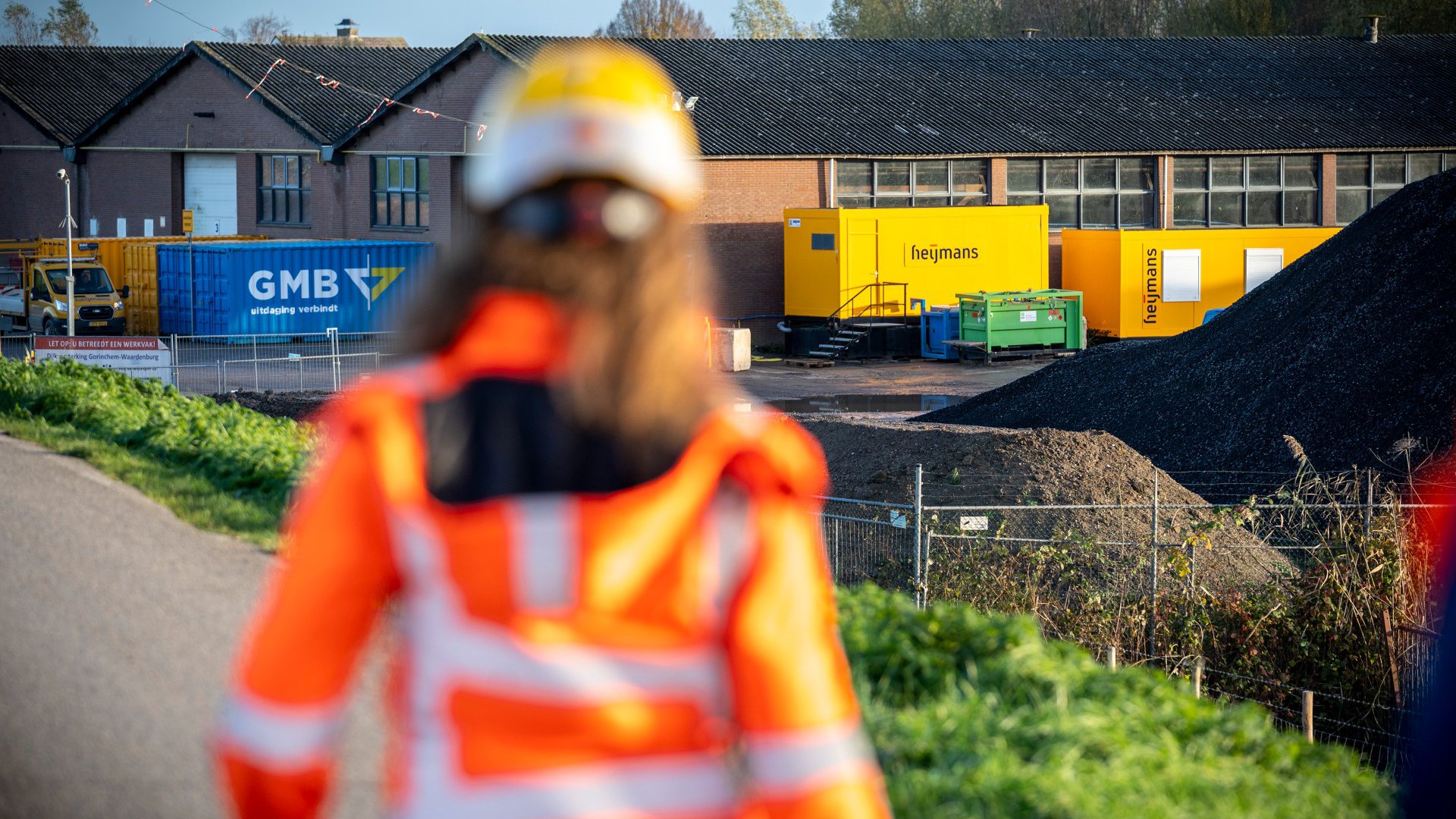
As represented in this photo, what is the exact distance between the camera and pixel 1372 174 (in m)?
44.5

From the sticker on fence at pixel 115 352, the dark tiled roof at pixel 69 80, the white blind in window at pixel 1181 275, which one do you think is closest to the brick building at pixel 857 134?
the dark tiled roof at pixel 69 80

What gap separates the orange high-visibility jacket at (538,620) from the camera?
177 centimetres

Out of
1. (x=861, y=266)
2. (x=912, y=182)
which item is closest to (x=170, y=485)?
(x=861, y=266)

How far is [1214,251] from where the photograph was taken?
37.4m

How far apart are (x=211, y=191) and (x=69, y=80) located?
520 inches

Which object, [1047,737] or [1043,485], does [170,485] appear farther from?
[1043,485]

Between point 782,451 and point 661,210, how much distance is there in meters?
0.34

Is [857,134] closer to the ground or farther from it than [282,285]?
farther from it

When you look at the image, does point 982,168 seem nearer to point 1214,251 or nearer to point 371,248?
point 1214,251

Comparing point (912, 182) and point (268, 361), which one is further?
point (912, 182)

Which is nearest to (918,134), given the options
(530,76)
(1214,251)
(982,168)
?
(982,168)

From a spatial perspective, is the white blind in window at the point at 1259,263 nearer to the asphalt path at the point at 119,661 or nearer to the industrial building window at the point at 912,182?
the industrial building window at the point at 912,182

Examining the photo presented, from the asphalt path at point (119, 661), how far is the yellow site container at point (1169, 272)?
3069 cm

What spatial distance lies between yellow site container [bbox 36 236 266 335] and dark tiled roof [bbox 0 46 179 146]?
15.2 metres
